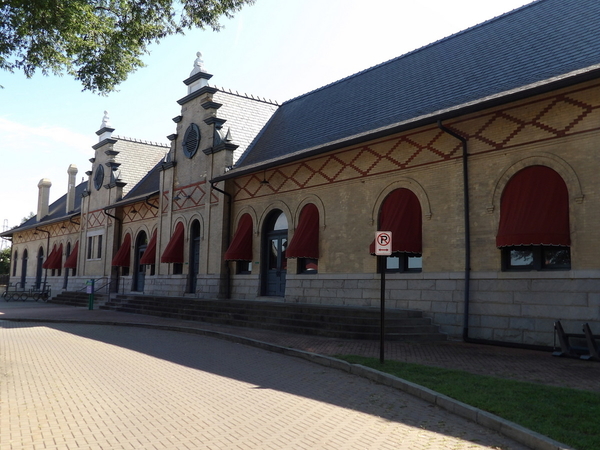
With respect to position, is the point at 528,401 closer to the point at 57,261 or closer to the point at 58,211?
the point at 57,261

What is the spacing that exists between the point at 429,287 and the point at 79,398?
9.94 meters

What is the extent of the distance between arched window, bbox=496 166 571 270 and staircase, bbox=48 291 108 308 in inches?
866

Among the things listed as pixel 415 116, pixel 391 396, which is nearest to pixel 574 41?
pixel 415 116

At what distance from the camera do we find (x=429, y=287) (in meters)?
15.2

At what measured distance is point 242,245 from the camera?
72.4 ft

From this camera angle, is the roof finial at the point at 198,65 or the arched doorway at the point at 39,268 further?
the arched doorway at the point at 39,268

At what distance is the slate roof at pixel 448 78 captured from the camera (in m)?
14.1

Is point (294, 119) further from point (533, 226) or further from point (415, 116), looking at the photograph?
point (533, 226)

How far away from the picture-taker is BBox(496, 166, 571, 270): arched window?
12.3m

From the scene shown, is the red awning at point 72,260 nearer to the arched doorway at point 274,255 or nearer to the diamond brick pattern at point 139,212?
the diamond brick pattern at point 139,212

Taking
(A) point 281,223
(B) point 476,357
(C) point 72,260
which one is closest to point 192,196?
(A) point 281,223

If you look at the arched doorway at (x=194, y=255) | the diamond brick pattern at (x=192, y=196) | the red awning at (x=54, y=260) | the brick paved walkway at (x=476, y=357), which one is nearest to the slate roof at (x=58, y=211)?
the red awning at (x=54, y=260)

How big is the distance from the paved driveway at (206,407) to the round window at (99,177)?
25258 mm

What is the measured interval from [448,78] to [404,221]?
5.05 m
